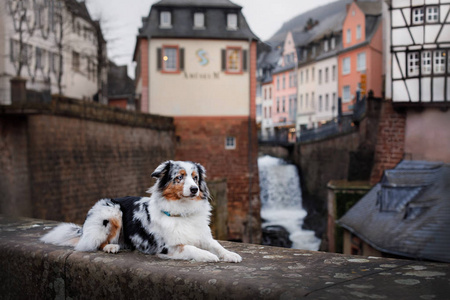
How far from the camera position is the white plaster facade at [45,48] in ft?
89.7

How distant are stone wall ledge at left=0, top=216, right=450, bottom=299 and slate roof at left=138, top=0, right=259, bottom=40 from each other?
74.4ft

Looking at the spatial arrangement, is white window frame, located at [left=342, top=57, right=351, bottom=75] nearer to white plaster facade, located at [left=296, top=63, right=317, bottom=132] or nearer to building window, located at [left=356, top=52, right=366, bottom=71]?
building window, located at [left=356, top=52, right=366, bottom=71]

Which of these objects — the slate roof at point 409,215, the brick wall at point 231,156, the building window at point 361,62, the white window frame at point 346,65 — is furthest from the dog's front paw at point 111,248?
the white window frame at point 346,65

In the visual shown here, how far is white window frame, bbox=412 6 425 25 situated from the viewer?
67.2 ft

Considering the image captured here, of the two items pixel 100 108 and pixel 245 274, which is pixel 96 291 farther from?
pixel 100 108

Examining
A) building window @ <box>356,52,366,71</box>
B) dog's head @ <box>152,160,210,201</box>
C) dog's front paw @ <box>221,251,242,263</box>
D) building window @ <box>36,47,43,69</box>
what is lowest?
dog's front paw @ <box>221,251,242,263</box>

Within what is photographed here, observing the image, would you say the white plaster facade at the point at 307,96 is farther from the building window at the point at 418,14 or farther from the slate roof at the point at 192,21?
the building window at the point at 418,14

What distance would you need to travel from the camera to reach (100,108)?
58.3 feet

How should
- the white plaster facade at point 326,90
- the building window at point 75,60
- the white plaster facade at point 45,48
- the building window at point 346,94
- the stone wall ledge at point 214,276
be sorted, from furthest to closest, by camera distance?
the white plaster facade at point 326,90, the building window at point 346,94, the building window at point 75,60, the white plaster facade at point 45,48, the stone wall ledge at point 214,276

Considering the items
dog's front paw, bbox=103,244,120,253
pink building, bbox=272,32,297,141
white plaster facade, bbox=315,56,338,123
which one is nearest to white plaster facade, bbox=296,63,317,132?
white plaster facade, bbox=315,56,338,123

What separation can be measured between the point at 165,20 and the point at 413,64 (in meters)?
10.9

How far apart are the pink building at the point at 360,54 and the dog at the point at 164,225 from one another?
3287cm

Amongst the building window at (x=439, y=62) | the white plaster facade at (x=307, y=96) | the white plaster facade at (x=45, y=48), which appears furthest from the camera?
the white plaster facade at (x=307, y=96)

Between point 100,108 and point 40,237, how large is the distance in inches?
570
